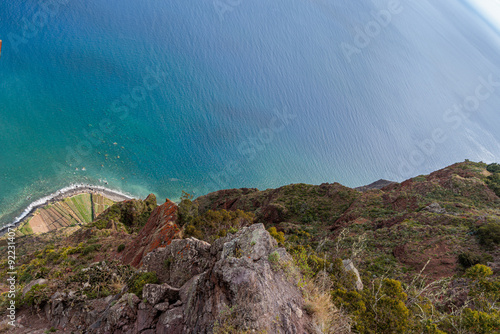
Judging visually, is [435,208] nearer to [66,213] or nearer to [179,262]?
[179,262]

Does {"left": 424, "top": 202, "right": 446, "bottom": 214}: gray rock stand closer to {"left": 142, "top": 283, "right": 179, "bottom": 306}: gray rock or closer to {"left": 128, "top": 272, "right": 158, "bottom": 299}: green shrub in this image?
{"left": 142, "top": 283, "right": 179, "bottom": 306}: gray rock

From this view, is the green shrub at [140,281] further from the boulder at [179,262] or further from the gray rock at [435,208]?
the gray rock at [435,208]

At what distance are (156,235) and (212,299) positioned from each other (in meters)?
14.3

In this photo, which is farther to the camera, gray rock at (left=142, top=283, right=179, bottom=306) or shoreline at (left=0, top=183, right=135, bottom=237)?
shoreline at (left=0, top=183, right=135, bottom=237)

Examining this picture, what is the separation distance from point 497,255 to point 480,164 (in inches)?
1369

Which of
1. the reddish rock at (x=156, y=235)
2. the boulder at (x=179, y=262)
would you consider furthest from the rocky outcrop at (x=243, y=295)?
the reddish rock at (x=156, y=235)

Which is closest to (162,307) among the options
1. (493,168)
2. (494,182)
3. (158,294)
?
(158,294)

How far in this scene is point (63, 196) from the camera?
4366 centimetres

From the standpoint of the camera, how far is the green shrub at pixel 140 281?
11.1 metres

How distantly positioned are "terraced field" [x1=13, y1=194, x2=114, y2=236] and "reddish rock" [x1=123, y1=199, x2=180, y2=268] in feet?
97.0

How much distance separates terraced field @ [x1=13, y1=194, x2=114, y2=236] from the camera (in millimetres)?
38897

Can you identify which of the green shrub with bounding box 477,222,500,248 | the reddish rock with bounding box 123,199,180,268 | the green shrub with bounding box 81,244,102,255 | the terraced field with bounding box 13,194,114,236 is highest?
the terraced field with bounding box 13,194,114,236

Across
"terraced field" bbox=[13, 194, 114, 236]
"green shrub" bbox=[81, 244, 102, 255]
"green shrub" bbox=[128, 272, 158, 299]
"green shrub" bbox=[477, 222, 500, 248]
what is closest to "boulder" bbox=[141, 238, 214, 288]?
"green shrub" bbox=[128, 272, 158, 299]

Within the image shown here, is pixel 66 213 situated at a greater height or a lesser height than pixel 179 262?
greater
